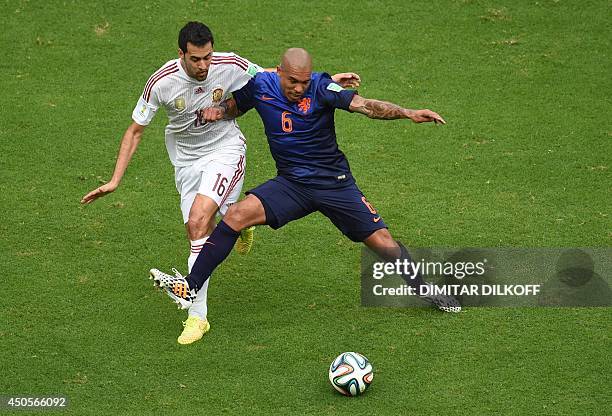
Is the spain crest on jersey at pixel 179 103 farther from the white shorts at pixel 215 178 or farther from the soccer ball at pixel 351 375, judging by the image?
the soccer ball at pixel 351 375

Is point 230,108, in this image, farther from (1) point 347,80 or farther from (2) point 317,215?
(2) point 317,215


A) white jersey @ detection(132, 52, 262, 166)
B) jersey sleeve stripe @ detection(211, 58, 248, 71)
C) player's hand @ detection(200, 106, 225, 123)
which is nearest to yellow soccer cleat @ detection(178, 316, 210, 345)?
white jersey @ detection(132, 52, 262, 166)

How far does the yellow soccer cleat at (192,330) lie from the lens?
912cm

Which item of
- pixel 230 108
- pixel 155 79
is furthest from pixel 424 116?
pixel 155 79

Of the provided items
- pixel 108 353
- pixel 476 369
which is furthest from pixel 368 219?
pixel 108 353

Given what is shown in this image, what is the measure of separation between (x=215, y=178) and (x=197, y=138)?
46 cm

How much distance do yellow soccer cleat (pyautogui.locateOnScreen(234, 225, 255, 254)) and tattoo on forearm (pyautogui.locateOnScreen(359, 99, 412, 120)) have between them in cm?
185

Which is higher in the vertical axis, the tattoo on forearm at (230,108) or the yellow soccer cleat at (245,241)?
the tattoo on forearm at (230,108)

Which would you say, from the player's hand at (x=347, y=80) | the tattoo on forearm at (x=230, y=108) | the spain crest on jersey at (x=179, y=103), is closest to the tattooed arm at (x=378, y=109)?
the player's hand at (x=347, y=80)

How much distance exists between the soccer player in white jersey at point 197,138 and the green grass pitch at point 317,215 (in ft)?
2.48

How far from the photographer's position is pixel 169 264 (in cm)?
1023

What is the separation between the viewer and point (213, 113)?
9258 millimetres

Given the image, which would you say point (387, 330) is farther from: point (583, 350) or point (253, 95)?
point (253, 95)

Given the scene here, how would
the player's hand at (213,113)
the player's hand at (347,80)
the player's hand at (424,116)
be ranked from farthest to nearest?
the player's hand at (213,113), the player's hand at (347,80), the player's hand at (424,116)
